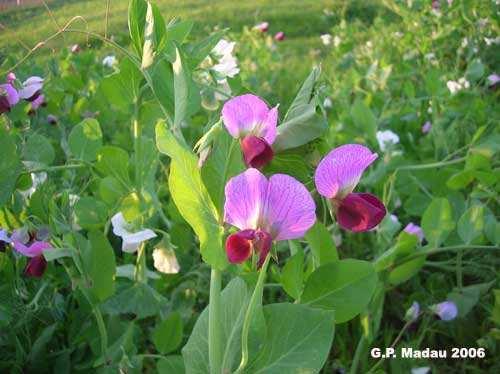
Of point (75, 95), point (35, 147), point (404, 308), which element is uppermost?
point (35, 147)

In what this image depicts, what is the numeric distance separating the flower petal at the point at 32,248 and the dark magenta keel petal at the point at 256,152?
0.41m

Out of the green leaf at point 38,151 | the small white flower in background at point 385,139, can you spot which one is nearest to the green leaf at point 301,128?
the green leaf at point 38,151

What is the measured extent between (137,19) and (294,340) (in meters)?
0.36

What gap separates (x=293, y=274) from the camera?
0.67 metres

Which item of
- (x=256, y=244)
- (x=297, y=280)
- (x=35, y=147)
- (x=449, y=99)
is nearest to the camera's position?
(x=256, y=244)

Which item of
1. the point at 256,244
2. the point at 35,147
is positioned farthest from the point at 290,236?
the point at 35,147

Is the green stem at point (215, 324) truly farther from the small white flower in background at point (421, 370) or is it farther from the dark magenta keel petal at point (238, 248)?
the small white flower in background at point (421, 370)

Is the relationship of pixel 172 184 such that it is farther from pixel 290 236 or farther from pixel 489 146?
pixel 489 146

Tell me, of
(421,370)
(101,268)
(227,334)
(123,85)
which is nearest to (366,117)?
(421,370)

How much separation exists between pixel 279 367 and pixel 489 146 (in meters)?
0.88

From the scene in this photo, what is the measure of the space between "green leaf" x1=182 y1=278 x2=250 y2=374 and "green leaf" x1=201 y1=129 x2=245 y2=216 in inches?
5.1

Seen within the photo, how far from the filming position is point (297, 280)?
2.23 ft

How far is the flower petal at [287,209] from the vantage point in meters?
0.48

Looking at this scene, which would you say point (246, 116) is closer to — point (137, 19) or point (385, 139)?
point (137, 19)
